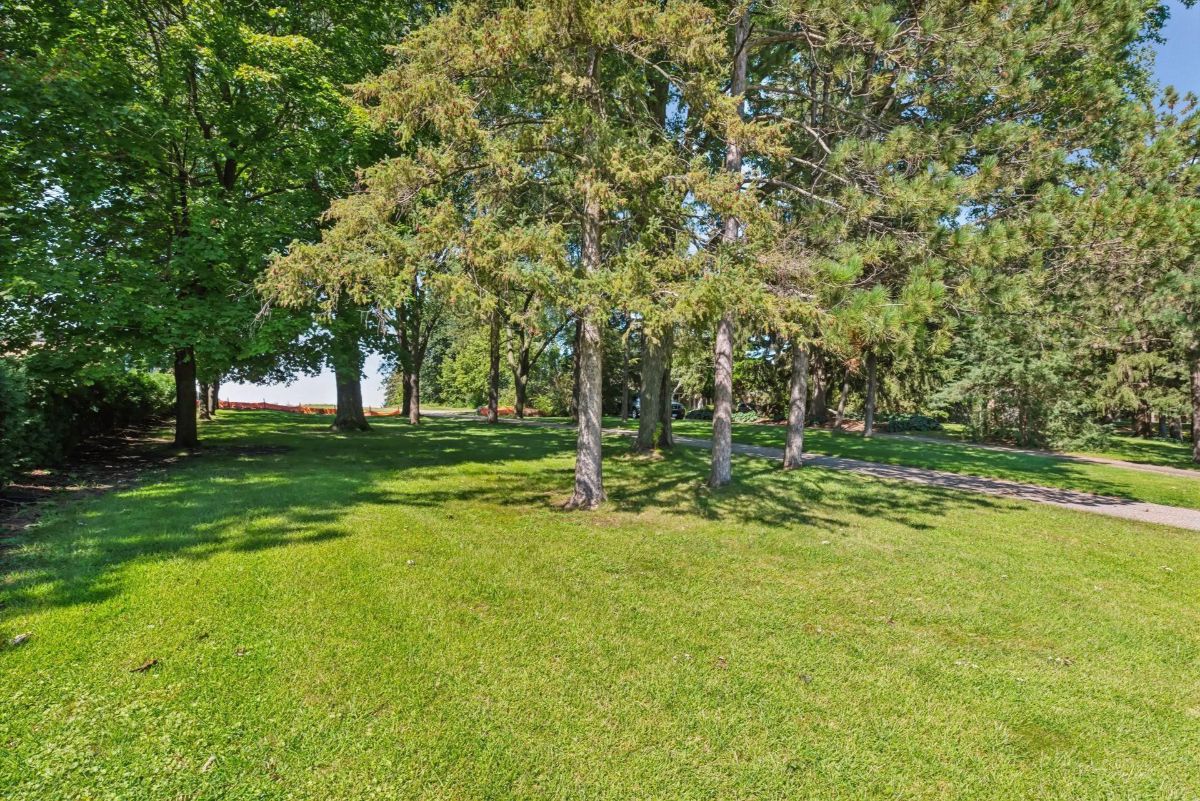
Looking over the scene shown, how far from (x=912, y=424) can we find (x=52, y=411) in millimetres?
30365

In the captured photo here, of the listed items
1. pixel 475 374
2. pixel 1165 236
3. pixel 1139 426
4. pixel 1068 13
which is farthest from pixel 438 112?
pixel 1139 426

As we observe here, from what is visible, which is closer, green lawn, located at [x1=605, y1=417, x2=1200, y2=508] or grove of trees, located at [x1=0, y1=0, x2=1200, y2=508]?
grove of trees, located at [x1=0, y1=0, x2=1200, y2=508]

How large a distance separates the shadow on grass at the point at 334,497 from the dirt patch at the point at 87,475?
0.37m

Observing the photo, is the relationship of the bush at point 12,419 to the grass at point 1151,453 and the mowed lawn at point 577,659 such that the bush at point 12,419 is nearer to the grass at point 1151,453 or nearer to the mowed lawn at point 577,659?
the mowed lawn at point 577,659

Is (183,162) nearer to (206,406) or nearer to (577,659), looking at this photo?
(206,406)

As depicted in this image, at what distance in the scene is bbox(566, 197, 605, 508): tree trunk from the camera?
7.34 metres

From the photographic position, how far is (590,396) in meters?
7.71

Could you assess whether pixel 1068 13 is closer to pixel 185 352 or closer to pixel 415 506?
pixel 415 506

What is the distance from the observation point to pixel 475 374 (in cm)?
3934

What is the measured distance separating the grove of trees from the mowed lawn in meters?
2.58

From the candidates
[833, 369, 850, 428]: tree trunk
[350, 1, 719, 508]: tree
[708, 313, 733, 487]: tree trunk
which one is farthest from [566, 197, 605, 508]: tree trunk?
[833, 369, 850, 428]: tree trunk

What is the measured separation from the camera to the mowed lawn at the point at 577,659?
2.63 metres

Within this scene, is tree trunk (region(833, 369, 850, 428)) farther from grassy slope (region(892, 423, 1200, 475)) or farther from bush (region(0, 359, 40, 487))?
bush (region(0, 359, 40, 487))

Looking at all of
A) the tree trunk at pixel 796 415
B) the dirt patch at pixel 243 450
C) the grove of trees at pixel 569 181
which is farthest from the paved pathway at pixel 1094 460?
the dirt patch at pixel 243 450
